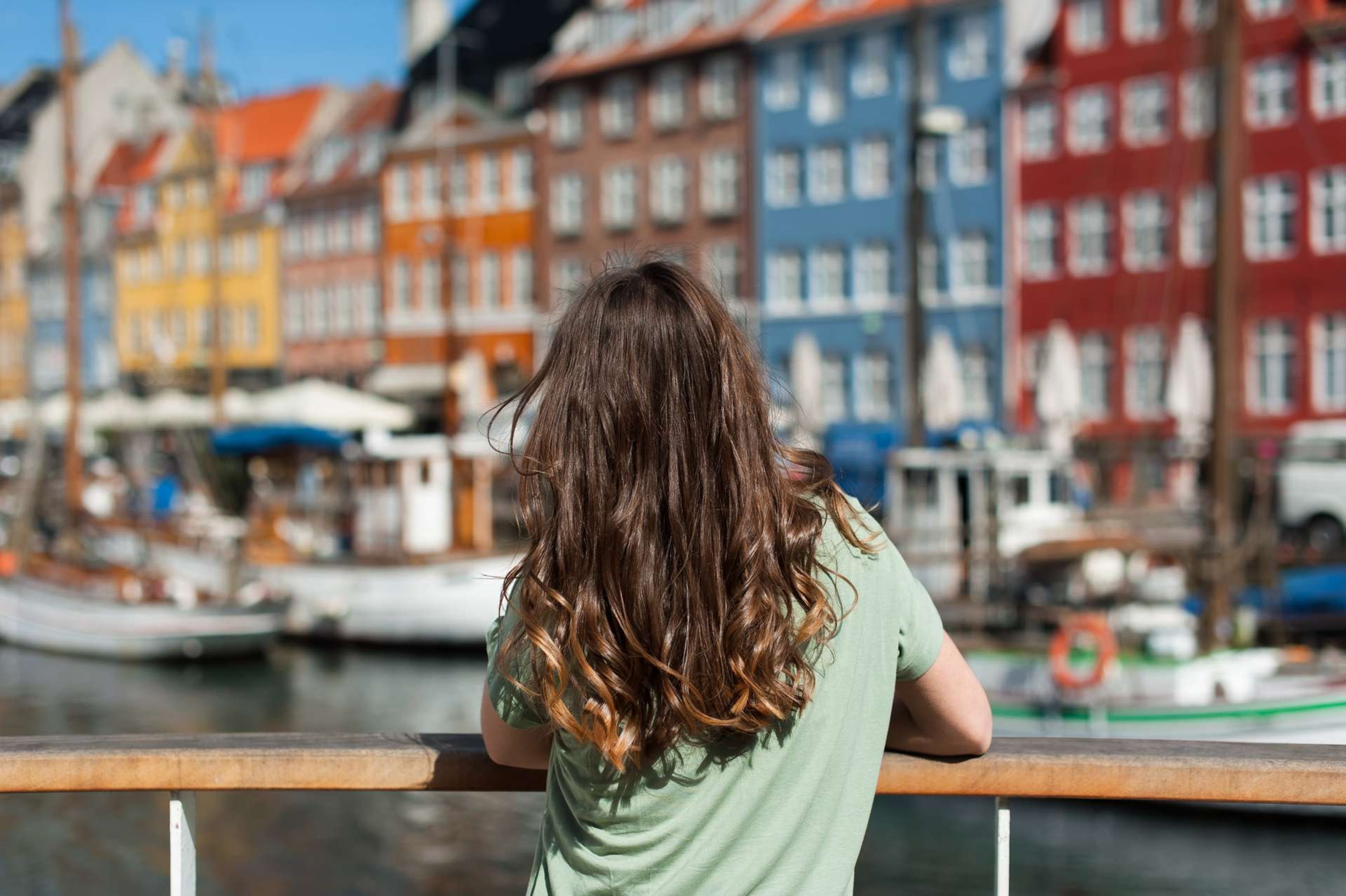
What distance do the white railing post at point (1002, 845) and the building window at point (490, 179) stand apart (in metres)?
45.3

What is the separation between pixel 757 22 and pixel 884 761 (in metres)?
41.1

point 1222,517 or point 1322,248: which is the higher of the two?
point 1322,248

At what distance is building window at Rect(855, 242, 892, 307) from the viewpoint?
130 ft

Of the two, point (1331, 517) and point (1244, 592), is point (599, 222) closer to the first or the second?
point (1331, 517)

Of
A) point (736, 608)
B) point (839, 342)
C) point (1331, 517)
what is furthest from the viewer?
point (839, 342)

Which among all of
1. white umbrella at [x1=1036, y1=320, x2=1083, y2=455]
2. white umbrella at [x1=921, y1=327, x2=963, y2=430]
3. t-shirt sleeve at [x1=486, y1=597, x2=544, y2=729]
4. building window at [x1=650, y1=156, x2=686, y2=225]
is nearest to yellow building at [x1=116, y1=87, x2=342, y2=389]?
building window at [x1=650, y1=156, x2=686, y2=225]

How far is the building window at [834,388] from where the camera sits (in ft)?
132

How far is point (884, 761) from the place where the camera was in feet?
6.87

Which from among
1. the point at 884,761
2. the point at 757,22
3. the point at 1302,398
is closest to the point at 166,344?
the point at 757,22

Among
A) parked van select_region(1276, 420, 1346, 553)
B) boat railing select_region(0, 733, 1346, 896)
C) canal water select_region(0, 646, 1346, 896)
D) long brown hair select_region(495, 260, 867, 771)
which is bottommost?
canal water select_region(0, 646, 1346, 896)

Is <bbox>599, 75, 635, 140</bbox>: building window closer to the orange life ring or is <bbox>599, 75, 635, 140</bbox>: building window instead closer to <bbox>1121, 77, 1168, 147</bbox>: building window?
<bbox>1121, 77, 1168, 147</bbox>: building window

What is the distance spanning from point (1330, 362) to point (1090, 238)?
5.83 m

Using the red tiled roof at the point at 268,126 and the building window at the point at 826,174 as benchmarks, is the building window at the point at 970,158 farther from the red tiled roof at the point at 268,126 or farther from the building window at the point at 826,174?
the red tiled roof at the point at 268,126

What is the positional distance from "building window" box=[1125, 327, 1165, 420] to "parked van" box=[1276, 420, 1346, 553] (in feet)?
28.4
